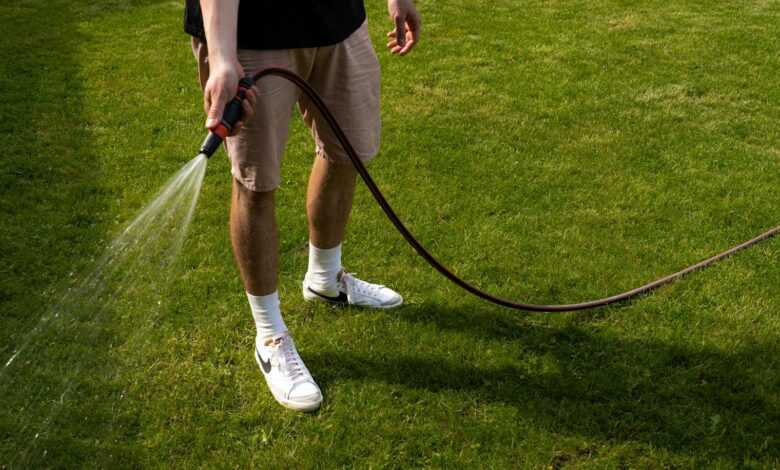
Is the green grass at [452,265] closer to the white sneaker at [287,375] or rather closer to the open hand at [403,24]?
the white sneaker at [287,375]

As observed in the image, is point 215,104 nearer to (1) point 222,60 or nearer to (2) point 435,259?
(1) point 222,60

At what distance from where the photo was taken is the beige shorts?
2.47 meters

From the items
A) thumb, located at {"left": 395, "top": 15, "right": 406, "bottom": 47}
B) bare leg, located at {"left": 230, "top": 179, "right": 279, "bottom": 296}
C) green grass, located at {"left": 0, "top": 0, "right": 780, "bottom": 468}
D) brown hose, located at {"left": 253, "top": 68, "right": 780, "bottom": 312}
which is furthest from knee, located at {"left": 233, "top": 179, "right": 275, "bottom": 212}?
thumb, located at {"left": 395, "top": 15, "right": 406, "bottom": 47}

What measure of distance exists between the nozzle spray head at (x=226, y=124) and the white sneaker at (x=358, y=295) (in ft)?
3.76

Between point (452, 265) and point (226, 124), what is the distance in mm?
1594

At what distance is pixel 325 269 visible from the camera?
10.3ft

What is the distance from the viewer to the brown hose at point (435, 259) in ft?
8.32

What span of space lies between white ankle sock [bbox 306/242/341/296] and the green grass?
0.11 m

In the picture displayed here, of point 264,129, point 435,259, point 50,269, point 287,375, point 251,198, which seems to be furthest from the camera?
point 50,269

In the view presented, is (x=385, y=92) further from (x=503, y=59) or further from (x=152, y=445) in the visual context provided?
(x=152, y=445)

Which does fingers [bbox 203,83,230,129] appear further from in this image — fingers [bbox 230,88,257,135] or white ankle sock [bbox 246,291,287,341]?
white ankle sock [bbox 246,291,287,341]

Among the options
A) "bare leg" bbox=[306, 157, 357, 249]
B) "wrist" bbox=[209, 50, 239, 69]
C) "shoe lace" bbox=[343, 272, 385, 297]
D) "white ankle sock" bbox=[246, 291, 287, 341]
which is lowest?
"shoe lace" bbox=[343, 272, 385, 297]

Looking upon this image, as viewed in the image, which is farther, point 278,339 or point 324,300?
point 324,300

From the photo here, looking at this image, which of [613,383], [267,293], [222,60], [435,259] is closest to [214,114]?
[222,60]
